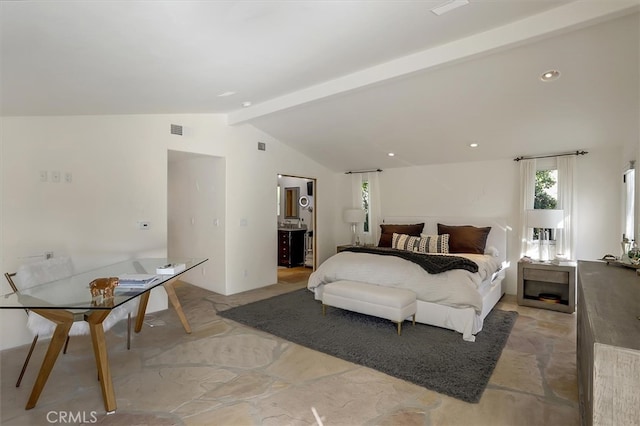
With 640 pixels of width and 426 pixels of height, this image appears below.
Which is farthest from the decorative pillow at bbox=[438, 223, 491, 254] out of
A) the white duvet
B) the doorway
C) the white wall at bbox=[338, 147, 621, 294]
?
the doorway

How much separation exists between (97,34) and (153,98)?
1.53 m

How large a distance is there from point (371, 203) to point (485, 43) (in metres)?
4.09

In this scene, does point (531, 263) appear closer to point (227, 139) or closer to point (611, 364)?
point (611, 364)

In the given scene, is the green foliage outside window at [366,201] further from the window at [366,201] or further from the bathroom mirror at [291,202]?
the bathroom mirror at [291,202]

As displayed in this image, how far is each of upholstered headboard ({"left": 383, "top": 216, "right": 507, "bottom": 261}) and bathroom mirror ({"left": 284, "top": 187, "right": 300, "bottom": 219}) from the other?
268 centimetres

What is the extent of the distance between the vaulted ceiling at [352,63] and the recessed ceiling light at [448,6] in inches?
2.2

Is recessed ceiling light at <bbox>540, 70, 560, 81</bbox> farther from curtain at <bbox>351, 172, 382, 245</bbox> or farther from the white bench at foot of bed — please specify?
curtain at <bbox>351, 172, 382, 245</bbox>

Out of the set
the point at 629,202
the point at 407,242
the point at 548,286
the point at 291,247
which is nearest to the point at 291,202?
the point at 291,247

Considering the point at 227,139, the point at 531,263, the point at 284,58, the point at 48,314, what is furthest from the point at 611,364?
the point at 227,139

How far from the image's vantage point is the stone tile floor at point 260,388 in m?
1.96

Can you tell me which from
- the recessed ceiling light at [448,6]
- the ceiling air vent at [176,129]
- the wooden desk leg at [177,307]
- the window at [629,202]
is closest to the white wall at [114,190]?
the ceiling air vent at [176,129]

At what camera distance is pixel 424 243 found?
16.1ft

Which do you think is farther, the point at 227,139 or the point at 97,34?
the point at 227,139

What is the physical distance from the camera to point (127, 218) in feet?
12.0
